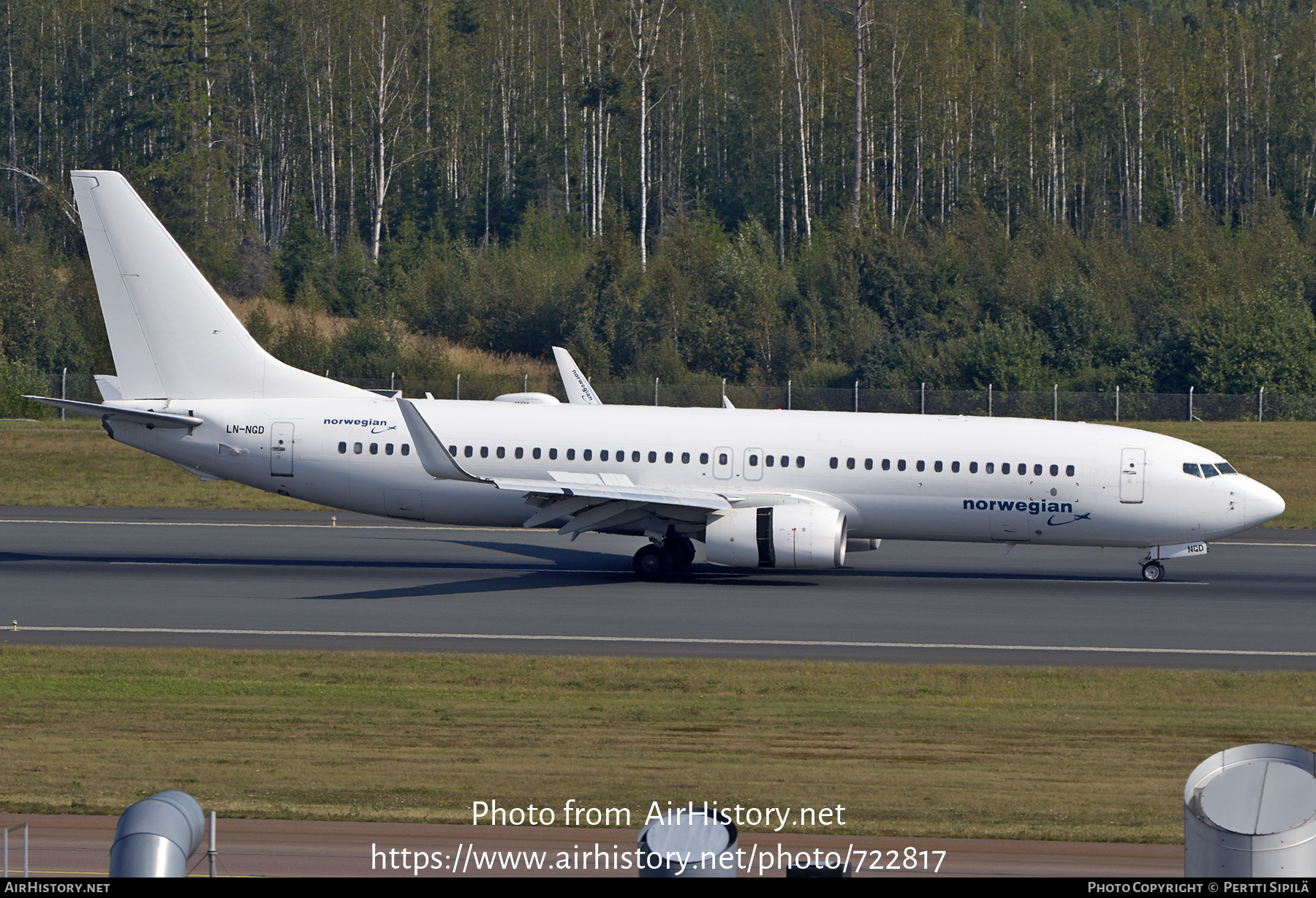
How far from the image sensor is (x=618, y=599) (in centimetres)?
2677

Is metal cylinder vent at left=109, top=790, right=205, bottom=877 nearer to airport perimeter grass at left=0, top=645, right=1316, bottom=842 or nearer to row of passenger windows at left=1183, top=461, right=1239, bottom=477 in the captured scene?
airport perimeter grass at left=0, top=645, right=1316, bottom=842

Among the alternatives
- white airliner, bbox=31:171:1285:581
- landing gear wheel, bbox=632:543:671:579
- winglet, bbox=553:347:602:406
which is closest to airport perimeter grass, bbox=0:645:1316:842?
white airliner, bbox=31:171:1285:581

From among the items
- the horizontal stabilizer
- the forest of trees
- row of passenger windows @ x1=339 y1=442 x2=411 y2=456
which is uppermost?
the forest of trees

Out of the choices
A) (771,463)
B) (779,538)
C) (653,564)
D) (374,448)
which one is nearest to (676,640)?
(779,538)

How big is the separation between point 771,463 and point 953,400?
31.5 m

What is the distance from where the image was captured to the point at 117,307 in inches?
1198

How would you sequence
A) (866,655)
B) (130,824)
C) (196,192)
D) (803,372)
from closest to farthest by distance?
(130,824) → (866,655) → (803,372) → (196,192)

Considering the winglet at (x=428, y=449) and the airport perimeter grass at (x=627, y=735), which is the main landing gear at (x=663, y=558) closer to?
the winglet at (x=428, y=449)

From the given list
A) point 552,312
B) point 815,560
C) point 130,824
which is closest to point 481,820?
point 130,824

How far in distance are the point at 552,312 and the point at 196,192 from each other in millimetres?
25139

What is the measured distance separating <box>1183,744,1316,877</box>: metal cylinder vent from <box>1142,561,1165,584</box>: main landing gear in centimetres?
2286

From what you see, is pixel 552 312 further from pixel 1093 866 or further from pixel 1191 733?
pixel 1093 866

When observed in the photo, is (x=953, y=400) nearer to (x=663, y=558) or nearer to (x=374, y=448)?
(x=663, y=558)

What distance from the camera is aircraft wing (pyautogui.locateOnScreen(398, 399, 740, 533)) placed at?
87.4 ft
